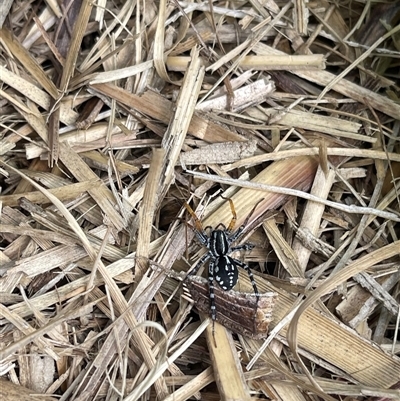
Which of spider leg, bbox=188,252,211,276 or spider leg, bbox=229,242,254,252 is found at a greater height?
spider leg, bbox=229,242,254,252

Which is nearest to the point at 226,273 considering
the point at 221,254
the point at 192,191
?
the point at 221,254

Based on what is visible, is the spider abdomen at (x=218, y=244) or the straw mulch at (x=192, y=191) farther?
the spider abdomen at (x=218, y=244)

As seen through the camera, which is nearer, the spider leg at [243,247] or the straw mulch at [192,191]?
the straw mulch at [192,191]

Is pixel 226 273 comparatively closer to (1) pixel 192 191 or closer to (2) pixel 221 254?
(2) pixel 221 254

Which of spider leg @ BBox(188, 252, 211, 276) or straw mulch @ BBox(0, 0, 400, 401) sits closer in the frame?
straw mulch @ BBox(0, 0, 400, 401)

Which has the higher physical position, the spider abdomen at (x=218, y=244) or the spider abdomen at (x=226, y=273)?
the spider abdomen at (x=218, y=244)
